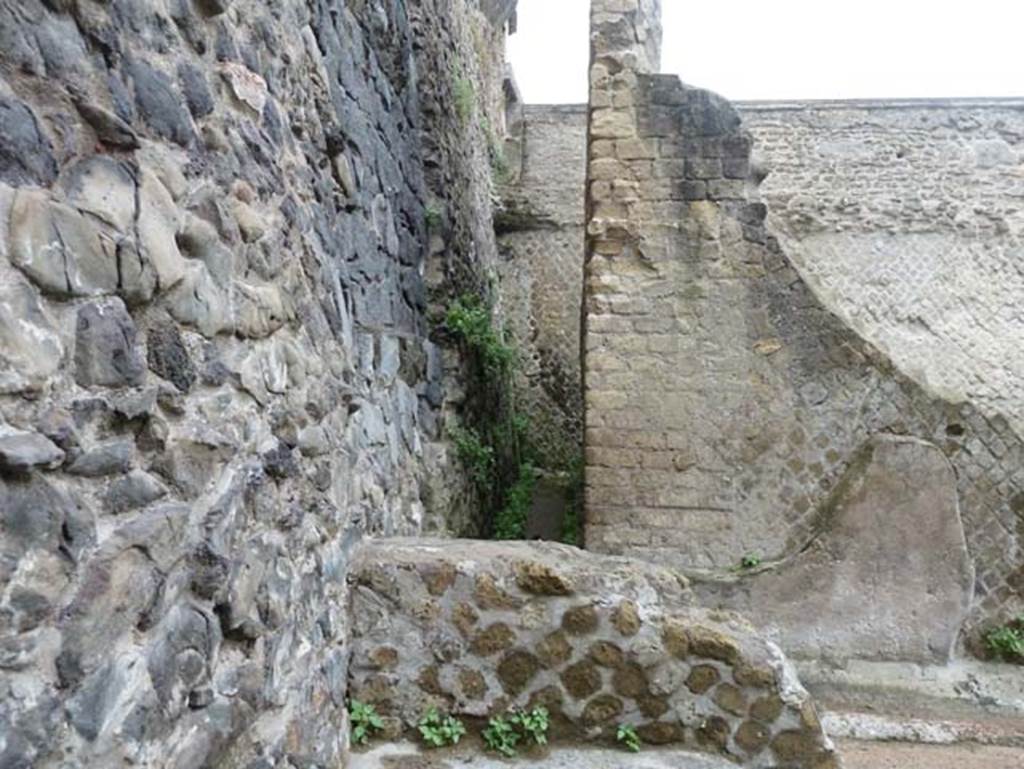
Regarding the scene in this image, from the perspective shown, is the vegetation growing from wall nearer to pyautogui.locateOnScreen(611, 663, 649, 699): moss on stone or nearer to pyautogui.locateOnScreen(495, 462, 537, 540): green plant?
pyautogui.locateOnScreen(495, 462, 537, 540): green plant

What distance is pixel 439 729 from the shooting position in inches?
112

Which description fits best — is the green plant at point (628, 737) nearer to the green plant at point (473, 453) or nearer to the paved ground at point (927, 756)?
the paved ground at point (927, 756)

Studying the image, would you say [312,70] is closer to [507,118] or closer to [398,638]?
[398,638]

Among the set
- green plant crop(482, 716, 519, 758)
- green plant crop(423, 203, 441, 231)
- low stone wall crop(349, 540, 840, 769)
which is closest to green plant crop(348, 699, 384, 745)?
low stone wall crop(349, 540, 840, 769)

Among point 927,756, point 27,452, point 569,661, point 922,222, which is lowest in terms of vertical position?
point 927,756

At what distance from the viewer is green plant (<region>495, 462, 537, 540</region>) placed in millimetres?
6652

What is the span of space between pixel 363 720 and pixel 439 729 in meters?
0.25

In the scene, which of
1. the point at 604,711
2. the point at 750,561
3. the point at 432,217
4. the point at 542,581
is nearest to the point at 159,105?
the point at 542,581

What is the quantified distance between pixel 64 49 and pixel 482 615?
2059 millimetres

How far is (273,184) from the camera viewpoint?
8.13 ft

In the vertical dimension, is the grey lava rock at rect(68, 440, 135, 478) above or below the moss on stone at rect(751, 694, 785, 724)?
above

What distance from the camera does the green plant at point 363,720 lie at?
2.81 meters

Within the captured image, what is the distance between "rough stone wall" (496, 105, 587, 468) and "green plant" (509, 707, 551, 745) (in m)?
7.96

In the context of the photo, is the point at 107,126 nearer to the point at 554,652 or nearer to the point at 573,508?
the point at 554,652
